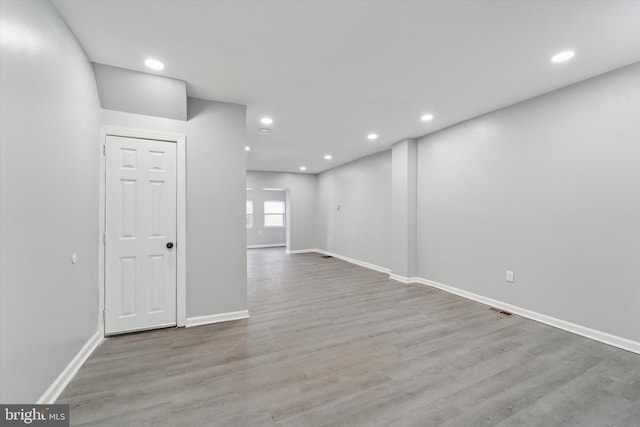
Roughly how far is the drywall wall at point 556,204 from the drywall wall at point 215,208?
3362mm

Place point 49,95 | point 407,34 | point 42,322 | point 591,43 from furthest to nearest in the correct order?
point 591,43 → point 407,34 → point 49,95 → point 42,322

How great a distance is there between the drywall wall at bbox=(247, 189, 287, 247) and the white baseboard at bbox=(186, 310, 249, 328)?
6533 millimetres

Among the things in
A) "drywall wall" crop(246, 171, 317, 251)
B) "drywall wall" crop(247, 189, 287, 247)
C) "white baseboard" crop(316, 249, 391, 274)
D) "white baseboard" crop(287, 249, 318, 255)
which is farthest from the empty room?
"drywall wall" crop(247, 189, 287, 247)

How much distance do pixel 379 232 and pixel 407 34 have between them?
4391 millimetres

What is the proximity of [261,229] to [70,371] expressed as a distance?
781cm

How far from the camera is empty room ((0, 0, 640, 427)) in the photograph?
165cm

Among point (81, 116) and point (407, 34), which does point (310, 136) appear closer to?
point (407, 34)

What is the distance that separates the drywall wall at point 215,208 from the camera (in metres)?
2.99

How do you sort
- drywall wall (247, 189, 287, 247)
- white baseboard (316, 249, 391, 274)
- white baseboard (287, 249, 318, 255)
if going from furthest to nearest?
1. drywall wall (247, 189, 287, 247)
2. white baseboard (287, 249, 318, 255)
3. white baseboard (316, 249, 391, 274)

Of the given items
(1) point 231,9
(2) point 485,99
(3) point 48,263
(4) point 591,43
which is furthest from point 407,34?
(3) point 48,263

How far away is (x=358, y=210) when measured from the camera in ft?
22.0

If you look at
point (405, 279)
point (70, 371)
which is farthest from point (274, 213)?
point (70, 371)

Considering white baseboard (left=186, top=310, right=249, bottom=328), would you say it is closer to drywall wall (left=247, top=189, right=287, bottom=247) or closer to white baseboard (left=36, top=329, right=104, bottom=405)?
white baseboard (left=36, top=329, right=104, bottom=405)

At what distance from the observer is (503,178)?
3475 mm
